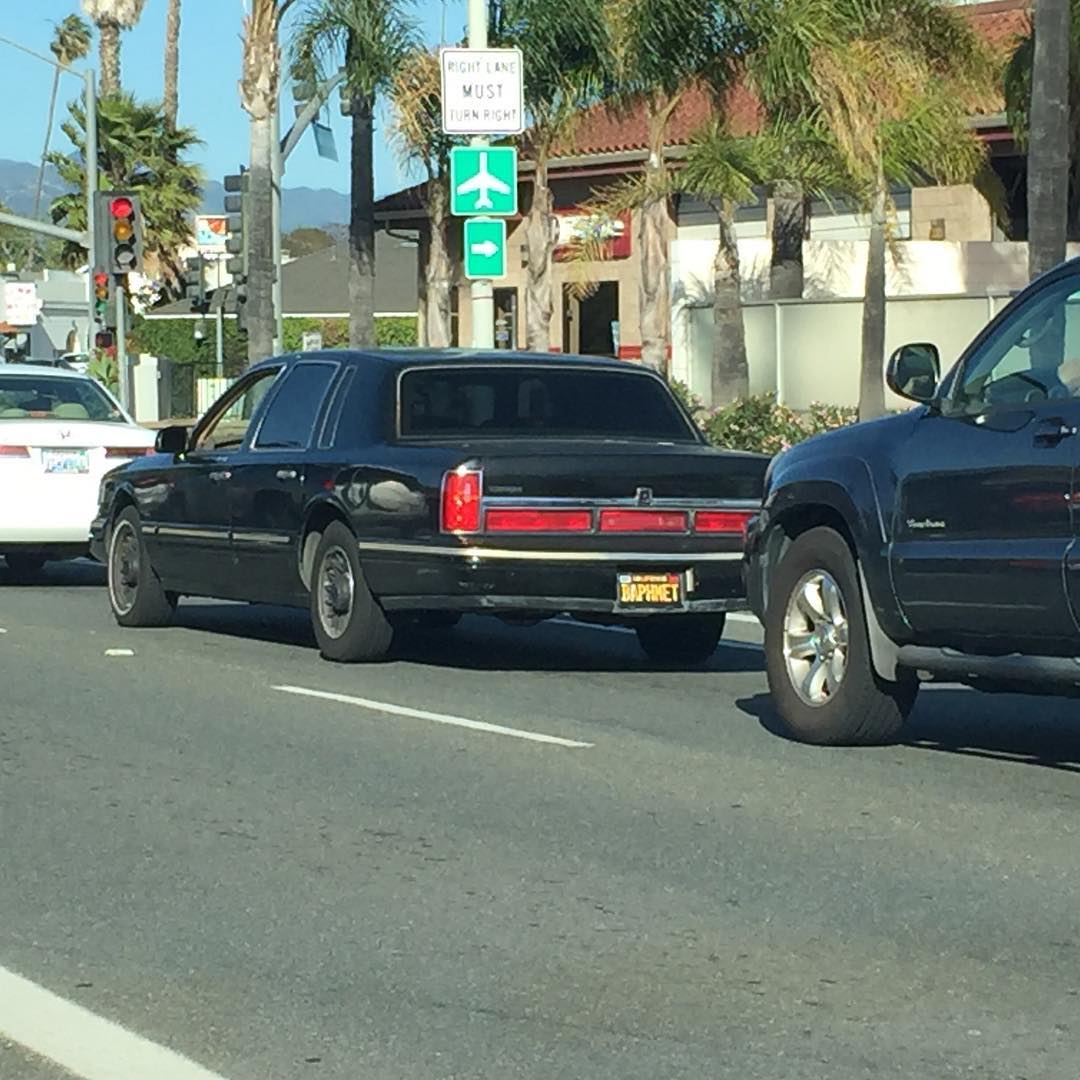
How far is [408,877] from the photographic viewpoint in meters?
7.90

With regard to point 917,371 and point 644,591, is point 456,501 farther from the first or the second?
point 917,371

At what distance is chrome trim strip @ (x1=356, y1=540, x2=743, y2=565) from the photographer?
13.1 meters

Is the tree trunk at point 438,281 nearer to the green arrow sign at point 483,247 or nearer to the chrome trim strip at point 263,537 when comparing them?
the green arrow sign at point 483,247

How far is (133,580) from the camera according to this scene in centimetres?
1648

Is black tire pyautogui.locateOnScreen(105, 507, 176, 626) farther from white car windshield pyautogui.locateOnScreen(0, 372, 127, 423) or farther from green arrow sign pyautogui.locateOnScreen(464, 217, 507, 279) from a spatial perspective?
green arrow sign pyautogui.locateOnScreen(464, 217, 507, 279)

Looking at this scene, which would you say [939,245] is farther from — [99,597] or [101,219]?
[99,597]

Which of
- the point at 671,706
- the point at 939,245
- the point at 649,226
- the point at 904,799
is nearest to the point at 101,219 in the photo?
the point at 649,226

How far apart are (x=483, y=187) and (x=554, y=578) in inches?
398

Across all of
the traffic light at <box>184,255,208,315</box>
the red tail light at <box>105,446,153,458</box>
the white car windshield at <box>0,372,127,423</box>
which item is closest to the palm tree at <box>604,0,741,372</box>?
the traffic light at <box>184,255,208,315</box>

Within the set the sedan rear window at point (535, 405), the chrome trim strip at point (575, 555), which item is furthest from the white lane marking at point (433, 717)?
the sedan rear window at point (535, 405)

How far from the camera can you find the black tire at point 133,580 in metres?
16.2

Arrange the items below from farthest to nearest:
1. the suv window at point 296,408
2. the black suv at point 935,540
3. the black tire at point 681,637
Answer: the suv window at point 296,408, the black tire at point 681,637, the black suv at point 935,540

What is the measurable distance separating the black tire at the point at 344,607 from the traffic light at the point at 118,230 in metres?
22.5

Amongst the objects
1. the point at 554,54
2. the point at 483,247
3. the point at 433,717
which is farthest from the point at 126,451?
the point at 554,54
